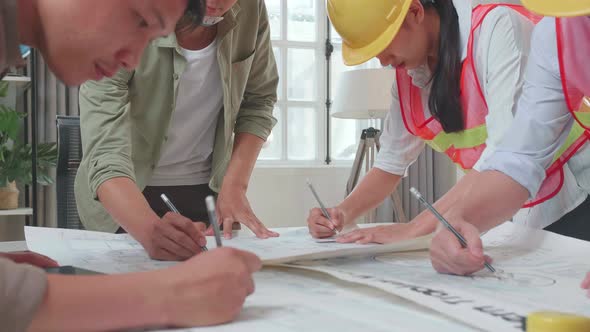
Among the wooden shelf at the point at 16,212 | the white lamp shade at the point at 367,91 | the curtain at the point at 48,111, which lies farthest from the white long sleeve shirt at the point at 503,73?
the curtain at the point at 48,111

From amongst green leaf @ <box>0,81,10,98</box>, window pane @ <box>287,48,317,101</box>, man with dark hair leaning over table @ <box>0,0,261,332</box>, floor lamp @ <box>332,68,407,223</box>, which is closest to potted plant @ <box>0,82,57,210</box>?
green leaf @ <box>0,81,10,98</box>

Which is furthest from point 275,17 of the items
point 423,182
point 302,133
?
point 423,182

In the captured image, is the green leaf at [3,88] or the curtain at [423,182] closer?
the green leaf at [3,88]

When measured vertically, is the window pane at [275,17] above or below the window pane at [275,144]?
above

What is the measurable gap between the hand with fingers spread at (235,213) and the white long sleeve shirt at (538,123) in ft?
1.74

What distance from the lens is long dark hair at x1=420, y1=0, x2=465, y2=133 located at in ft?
4.30

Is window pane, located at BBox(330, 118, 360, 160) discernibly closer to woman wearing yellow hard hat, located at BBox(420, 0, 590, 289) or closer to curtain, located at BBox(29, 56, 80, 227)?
curtain, located at BBox(29, 56, 80, 227)

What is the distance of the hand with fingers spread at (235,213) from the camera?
1377mm

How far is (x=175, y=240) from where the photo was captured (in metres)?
1.01

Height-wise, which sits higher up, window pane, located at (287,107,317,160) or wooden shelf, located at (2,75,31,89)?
wooden shelf, located at (2,75,31,89)

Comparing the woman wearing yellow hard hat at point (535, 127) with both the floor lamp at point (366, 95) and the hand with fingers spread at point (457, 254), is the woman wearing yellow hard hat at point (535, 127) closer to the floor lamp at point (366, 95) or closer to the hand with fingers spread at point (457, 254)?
the hand with fingers spread at point (457, 254)

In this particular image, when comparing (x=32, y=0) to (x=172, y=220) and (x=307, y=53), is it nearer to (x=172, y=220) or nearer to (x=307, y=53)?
(x=172, y=220)

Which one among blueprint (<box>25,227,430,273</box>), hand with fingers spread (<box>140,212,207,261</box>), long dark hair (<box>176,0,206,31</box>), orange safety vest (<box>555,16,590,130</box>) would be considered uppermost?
long dark hair (<box>176,0,206,31</box>)

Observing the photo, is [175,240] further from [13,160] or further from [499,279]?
[13,160]
